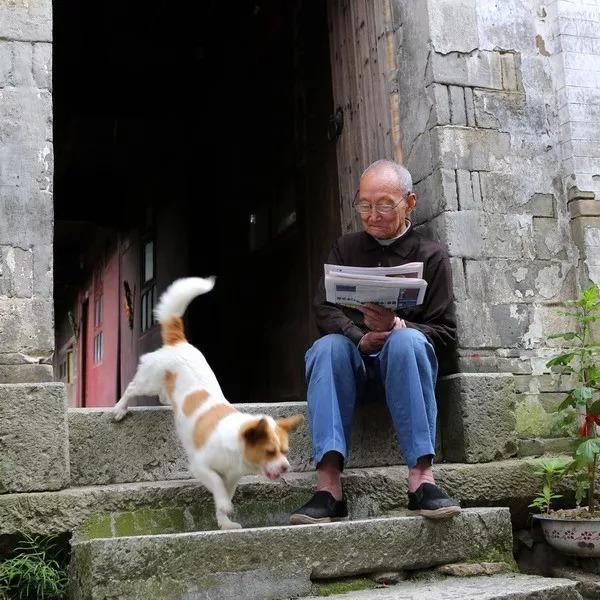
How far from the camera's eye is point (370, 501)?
11.0 ft

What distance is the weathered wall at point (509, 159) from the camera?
3.85 metres

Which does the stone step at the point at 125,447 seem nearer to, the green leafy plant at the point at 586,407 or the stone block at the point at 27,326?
the stone block at the point at 27,326

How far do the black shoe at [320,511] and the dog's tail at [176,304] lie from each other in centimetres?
85

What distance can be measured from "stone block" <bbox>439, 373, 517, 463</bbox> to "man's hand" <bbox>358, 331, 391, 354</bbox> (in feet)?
1.78

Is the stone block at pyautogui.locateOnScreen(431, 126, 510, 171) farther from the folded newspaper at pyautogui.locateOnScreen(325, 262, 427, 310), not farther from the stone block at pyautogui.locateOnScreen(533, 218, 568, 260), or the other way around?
the folded newspaper at pyautogui.locateOnScreen(325, 262, 427, 310)

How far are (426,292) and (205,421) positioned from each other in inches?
47.7

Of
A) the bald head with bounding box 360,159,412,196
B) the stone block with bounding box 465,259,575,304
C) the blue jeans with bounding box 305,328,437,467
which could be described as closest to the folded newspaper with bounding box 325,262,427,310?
the blue jeans with bounding box 305,328,437,467

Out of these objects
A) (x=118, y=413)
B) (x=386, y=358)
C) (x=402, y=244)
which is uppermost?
(x=402, y=244)

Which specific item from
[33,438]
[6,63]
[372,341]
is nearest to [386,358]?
[372,341]

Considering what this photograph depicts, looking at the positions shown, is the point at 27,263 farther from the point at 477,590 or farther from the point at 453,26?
the point at 453,26

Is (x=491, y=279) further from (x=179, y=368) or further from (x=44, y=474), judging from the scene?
(x=44, y=474)

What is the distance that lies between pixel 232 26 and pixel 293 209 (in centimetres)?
231

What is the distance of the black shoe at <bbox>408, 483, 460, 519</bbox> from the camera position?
9.61 feet

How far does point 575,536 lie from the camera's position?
3.27 metres
